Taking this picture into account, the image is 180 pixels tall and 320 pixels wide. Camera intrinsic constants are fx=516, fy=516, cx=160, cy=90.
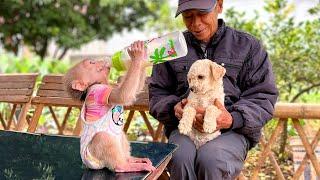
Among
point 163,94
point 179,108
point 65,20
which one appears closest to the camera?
point 179,108

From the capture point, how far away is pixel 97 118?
178 cm

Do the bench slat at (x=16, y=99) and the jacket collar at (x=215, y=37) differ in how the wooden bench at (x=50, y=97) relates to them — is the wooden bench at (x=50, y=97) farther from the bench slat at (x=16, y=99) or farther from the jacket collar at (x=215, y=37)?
the jacket collar at (x=215, y=37)

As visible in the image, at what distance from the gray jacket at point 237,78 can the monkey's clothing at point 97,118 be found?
70cm

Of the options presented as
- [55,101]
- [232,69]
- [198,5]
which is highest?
[198,5]

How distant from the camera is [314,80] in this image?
404cm

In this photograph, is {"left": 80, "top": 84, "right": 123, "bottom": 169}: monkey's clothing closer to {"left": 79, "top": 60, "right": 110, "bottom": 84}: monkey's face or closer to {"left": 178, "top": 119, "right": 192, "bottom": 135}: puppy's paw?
{"left": 79, "top": 60, "right": 110, "bottom": 84}: monkey's face

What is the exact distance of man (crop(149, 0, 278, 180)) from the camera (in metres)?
2.25

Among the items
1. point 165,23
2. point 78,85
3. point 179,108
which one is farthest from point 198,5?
point 165,23

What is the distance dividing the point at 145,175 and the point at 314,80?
2.64 metres

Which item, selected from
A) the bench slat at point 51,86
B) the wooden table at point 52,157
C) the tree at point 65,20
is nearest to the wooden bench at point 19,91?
the bench slat at point 51,86

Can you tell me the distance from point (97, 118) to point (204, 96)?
0.63 m

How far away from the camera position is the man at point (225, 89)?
225 cm

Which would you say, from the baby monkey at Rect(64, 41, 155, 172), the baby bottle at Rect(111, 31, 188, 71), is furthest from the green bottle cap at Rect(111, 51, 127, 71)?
the baby monkey at Rect(64, 41, 155, 172)

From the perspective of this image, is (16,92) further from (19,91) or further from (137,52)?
(137,52)
